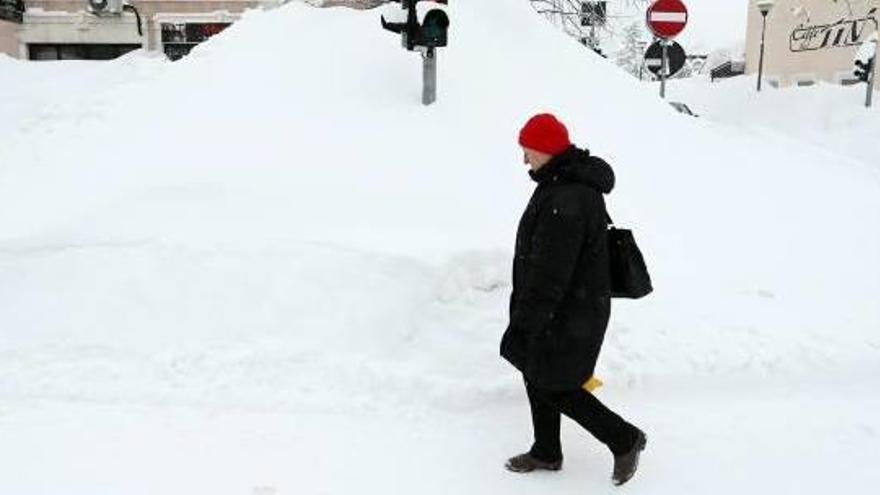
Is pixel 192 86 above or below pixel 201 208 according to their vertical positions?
above

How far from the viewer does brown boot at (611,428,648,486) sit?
3.80m

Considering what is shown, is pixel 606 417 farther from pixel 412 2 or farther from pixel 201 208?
pixel 412 2

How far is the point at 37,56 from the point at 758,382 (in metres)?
23.7

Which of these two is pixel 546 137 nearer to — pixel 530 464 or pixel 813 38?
pixel 530 464

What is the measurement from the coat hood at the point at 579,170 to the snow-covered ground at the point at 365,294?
143 centimetres

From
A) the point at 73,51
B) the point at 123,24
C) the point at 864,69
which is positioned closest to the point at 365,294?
the point at 864,69

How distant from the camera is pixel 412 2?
6.70 meters

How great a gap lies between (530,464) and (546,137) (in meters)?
1.57

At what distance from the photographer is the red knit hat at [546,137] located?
359 centimetres

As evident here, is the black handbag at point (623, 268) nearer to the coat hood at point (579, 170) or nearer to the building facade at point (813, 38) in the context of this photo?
the coat hood at point (579, 170)

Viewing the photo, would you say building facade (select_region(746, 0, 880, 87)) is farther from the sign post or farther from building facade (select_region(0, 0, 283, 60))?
building facade (select_region(0, 0, 283, 60))

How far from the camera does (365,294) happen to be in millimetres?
5332

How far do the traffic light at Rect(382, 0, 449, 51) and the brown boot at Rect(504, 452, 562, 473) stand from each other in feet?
12.7

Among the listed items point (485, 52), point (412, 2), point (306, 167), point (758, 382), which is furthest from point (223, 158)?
point (758, 382)
